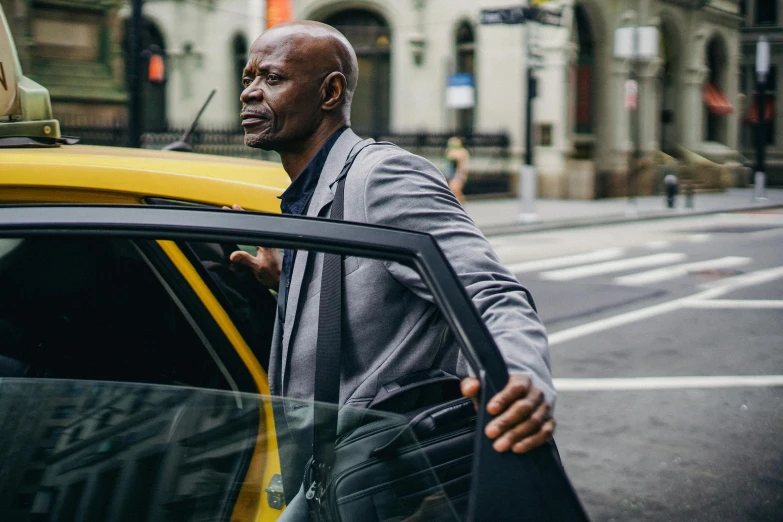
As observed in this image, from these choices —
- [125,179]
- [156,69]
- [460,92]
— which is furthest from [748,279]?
[460,92]

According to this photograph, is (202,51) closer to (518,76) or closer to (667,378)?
(518,76)

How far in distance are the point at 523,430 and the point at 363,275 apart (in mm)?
482

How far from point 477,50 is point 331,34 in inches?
1054

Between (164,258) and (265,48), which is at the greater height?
(265,48)

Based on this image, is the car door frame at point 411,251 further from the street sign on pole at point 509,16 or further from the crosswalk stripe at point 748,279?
the street sign on pole at point 509,16

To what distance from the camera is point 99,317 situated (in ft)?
8.98

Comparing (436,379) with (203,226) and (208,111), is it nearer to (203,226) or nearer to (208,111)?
(203,226)

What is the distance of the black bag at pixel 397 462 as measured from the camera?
164 centimetres

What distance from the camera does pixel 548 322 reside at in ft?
31.0

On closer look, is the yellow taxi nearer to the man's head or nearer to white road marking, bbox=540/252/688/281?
the man's head

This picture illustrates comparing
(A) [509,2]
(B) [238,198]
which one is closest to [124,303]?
(B) [238,198]

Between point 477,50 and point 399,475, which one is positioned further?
point 477,50

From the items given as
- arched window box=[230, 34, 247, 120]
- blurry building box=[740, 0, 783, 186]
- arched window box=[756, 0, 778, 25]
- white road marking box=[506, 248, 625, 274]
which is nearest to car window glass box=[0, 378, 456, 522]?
white road marking box=[506, 248, 625, 274]

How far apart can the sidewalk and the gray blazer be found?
16.1m
